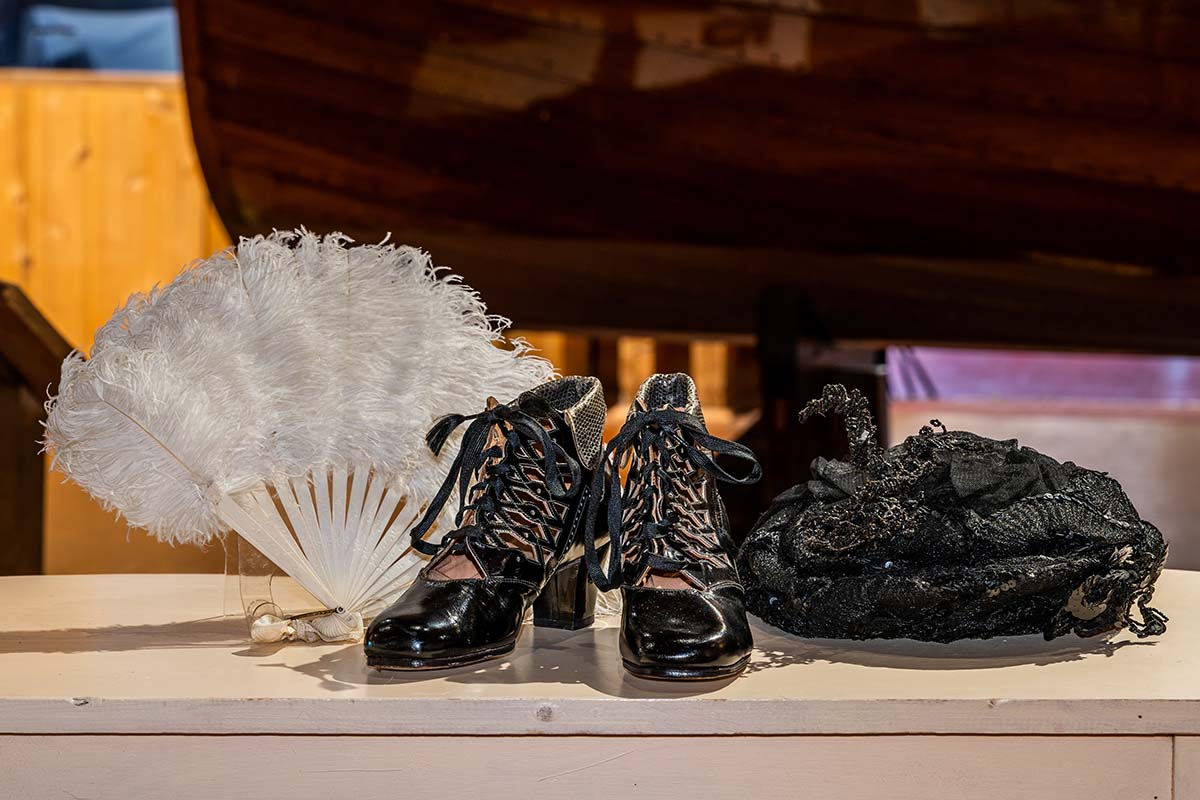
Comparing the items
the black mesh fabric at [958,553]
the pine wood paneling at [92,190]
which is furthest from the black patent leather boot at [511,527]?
the pine wood paneling at [92,190]

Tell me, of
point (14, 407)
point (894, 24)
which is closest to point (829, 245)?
point (894, 24)

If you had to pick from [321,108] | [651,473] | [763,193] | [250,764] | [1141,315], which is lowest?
[250,764]

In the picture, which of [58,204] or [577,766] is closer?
[577,766]

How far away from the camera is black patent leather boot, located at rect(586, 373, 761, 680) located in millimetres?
525

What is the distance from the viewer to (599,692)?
1.69 feet

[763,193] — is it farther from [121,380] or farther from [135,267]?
[135,267]

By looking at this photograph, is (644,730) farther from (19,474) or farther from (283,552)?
(19,474)

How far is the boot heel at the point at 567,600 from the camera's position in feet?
2.14

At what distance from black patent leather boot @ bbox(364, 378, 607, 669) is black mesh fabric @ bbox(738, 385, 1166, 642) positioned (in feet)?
0.37

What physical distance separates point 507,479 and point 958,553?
0.82 ft

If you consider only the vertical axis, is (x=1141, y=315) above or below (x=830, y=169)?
below

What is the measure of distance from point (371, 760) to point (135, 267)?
2936 mm

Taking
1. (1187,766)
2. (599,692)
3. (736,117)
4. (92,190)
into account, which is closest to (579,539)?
(599,692)

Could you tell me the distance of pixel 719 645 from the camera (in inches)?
20.7
